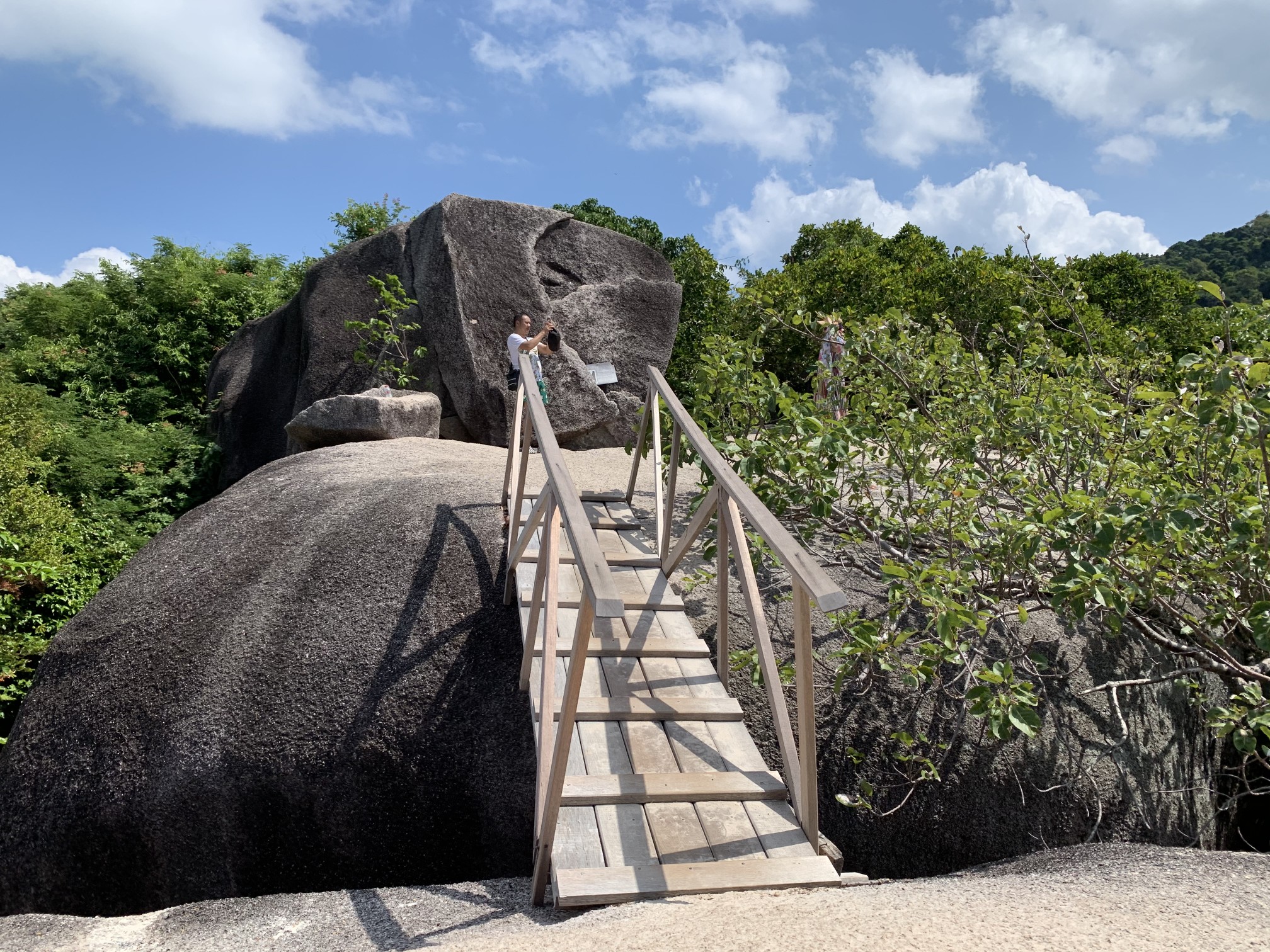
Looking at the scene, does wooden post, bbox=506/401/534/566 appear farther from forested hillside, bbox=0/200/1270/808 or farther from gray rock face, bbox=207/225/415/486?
gray rock face, bbox=207/225/415/486

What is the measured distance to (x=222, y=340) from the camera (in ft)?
55.2

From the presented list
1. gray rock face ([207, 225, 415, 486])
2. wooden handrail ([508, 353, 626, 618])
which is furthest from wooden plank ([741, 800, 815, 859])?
gray rock face ([207, 225, 415, 486])

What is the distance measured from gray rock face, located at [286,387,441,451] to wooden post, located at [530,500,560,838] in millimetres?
6953

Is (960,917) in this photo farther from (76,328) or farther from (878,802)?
(76,328)

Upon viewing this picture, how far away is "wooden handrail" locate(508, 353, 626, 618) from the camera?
2.54 metres

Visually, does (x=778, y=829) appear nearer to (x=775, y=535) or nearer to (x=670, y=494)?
(x=775, y=535)

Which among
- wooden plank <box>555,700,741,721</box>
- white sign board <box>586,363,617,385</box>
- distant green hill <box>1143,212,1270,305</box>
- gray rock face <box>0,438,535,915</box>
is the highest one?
distant green hill <box>1143,212,1270,305</box>

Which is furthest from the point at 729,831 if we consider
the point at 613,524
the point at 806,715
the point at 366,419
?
the point at 366,419

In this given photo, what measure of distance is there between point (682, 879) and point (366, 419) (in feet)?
26.3

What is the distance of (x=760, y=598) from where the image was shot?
375 centimetres

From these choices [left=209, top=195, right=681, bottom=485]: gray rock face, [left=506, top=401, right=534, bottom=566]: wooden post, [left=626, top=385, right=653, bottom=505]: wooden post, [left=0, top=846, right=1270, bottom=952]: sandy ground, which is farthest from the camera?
[left=209, top=195, right=681, bottom=485]: gray rock face

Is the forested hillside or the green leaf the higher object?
the green leaf

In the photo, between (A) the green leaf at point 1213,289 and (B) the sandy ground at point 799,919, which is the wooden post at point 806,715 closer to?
(B) the sandy ground at point 799,919

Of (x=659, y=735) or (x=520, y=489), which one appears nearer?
(x=659, y=735)
